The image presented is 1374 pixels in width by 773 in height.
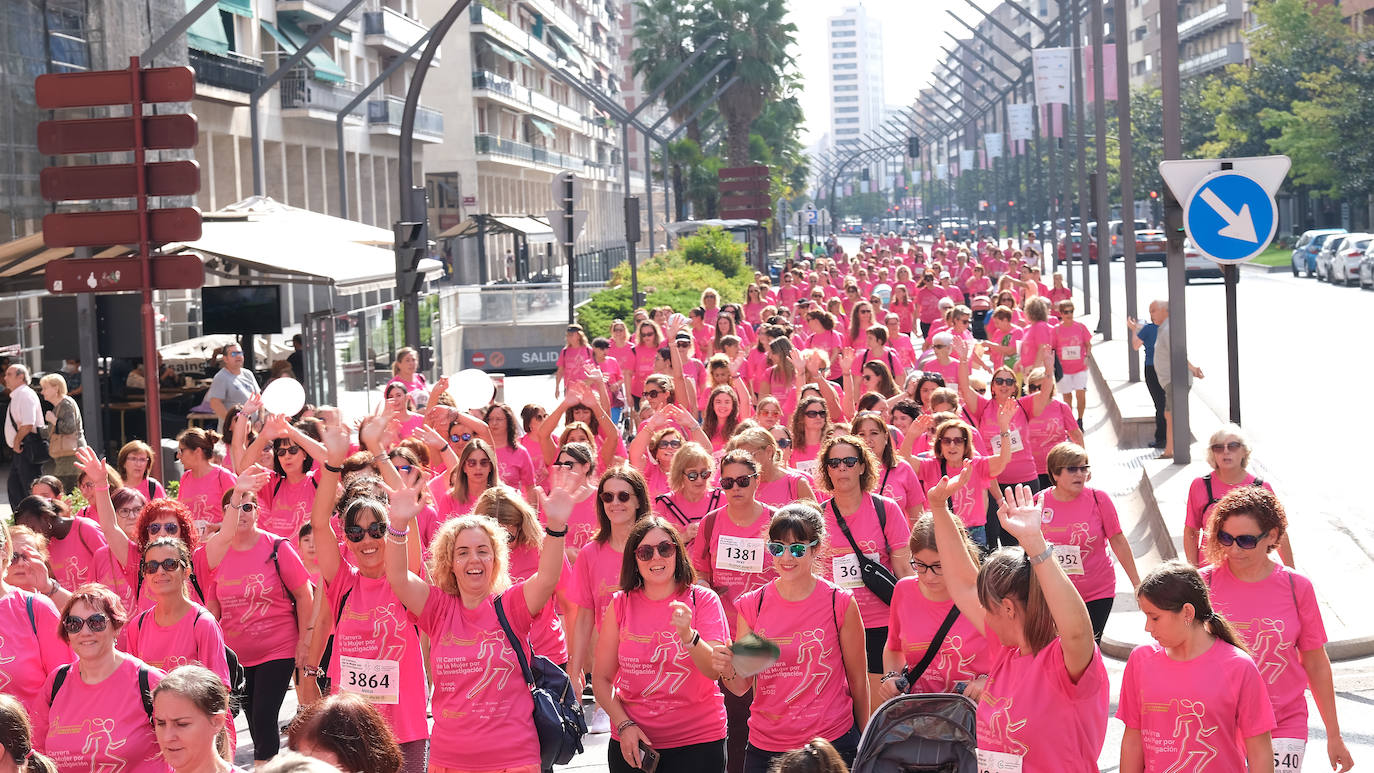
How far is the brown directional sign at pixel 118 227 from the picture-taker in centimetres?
1086

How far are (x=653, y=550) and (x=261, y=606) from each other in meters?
2.33

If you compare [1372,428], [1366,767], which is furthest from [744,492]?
[1372,428]

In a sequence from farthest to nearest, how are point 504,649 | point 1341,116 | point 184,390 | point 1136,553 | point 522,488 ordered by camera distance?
point 1341,116, point 184,390, point 1136,553, point 522,488, point 504,649

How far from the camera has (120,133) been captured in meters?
10.9

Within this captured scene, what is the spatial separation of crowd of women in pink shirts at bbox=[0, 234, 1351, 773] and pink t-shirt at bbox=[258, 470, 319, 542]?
2 cm

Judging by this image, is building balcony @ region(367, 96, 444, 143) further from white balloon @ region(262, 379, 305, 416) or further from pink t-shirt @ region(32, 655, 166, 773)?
pink t-shirt @ region(32, 655, 166, 773)

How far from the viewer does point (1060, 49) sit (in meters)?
34.4

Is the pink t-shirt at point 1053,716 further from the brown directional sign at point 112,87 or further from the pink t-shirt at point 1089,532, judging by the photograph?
the brown directional sign at point 112,87

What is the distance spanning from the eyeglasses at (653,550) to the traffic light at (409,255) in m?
10.7

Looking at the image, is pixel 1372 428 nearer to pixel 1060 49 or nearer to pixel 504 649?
pixel 504 649

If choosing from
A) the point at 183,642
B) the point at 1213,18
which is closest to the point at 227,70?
the point at 183,642

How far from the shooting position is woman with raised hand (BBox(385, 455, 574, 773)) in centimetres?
591

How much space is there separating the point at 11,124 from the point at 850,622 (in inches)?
885

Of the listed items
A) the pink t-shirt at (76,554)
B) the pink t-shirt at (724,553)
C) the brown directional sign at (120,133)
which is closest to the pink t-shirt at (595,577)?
the pink t-shirt at (724,553)
